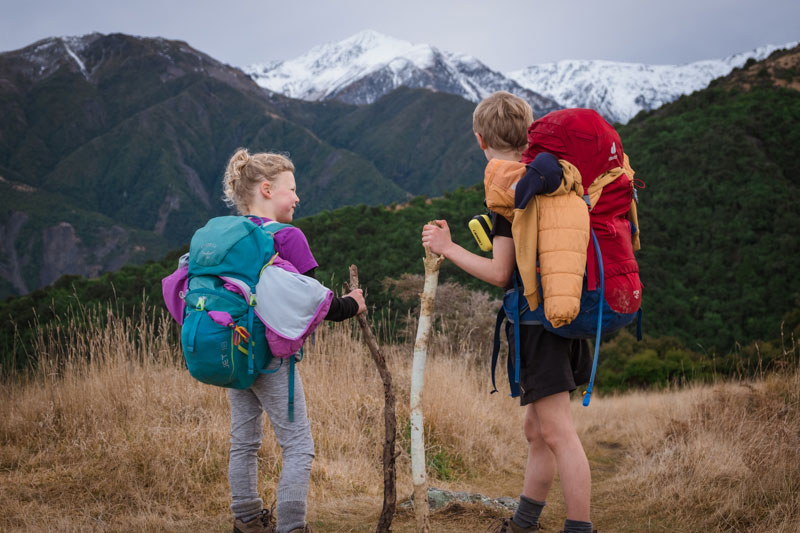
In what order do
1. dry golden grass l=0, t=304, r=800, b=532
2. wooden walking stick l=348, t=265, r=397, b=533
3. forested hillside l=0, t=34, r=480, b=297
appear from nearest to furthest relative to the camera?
wooden walking stick l=348, t=265, r=397, b=533
dry golden grass l=0, t=304, r=800, b=532
forested hillside l=0, t=34, r=480, b=297

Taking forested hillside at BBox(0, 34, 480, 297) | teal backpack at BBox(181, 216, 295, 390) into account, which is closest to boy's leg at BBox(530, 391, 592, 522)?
teal backpack at BBox(181, 216, 295, 390)

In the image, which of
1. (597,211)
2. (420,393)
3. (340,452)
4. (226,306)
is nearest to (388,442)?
(420,393)

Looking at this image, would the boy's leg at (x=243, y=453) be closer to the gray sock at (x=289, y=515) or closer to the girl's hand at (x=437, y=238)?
the gray sock at (x=289, y=515)

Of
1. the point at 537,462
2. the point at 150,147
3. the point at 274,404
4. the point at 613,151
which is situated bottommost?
the point at 537,462

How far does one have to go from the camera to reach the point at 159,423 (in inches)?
156

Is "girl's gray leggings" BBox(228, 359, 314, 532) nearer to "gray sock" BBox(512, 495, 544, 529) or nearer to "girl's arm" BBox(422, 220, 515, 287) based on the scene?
"girl's arm" BBox(422, 220, 515, 287)

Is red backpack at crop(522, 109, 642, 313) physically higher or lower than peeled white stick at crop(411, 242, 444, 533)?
higher

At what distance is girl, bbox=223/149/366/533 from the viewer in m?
2.27

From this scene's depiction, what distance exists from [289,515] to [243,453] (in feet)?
1.09

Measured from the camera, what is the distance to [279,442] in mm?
2297

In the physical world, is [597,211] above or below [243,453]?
above

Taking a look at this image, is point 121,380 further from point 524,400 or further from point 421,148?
point 421,148

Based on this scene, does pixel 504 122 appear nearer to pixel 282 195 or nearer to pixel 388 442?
pixel 282 195

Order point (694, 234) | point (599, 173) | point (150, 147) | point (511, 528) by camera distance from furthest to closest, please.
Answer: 1. point (150, 147)
2. point (694, 234)
3. point (511, 528)
4. point (599, 173)
